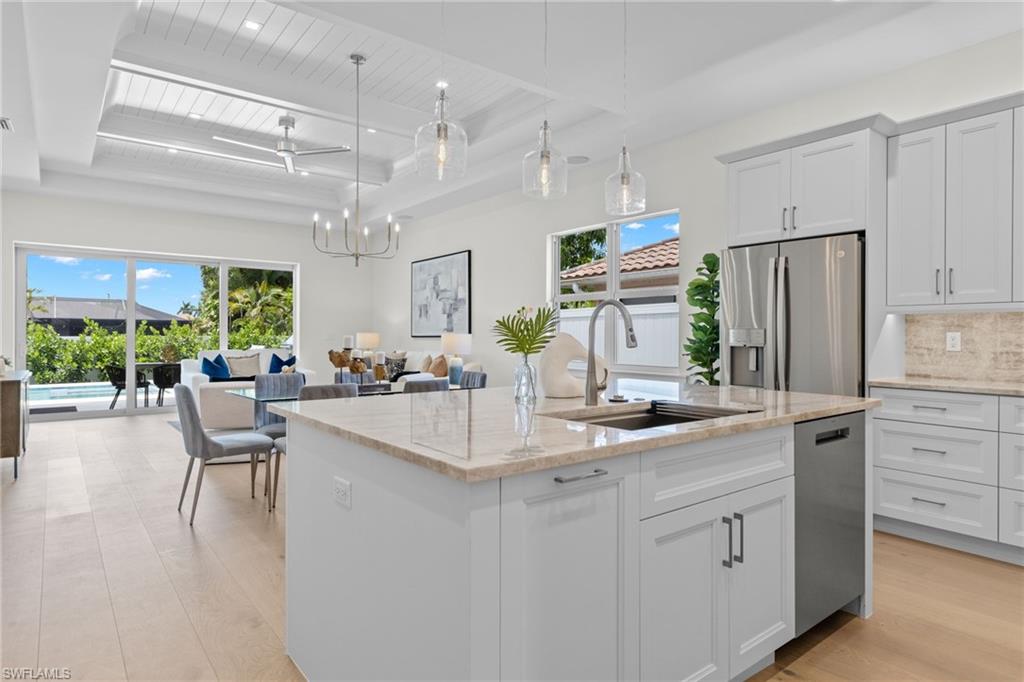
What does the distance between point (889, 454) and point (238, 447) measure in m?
3.87

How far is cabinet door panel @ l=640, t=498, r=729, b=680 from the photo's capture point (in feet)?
5.07

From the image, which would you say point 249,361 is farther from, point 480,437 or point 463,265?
point 480,437

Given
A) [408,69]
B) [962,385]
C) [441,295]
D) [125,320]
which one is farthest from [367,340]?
[962,385]

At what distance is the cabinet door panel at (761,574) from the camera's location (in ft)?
5.89

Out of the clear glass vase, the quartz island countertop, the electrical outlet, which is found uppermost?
the clear glass vase

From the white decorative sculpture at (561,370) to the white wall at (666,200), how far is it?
8.99 feet

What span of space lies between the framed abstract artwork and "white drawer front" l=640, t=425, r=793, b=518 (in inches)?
234

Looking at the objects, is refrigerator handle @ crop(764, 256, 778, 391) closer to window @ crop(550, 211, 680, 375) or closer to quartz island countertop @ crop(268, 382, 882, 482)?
quartz island countertop @ crop(268, 382, 882, 482)

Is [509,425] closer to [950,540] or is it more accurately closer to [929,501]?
[929,501]

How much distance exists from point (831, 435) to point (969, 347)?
2.07 metres

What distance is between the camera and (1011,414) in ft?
9.59

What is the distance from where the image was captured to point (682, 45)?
3.48 metres

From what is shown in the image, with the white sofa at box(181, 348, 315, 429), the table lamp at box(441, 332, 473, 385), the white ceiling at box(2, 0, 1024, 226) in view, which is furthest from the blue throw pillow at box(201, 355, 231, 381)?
the table lamp at box(441, 332, 473, 385)

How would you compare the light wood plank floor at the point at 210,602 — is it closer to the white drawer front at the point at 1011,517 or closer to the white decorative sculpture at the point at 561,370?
the white drawer front at the point at 1011,517
